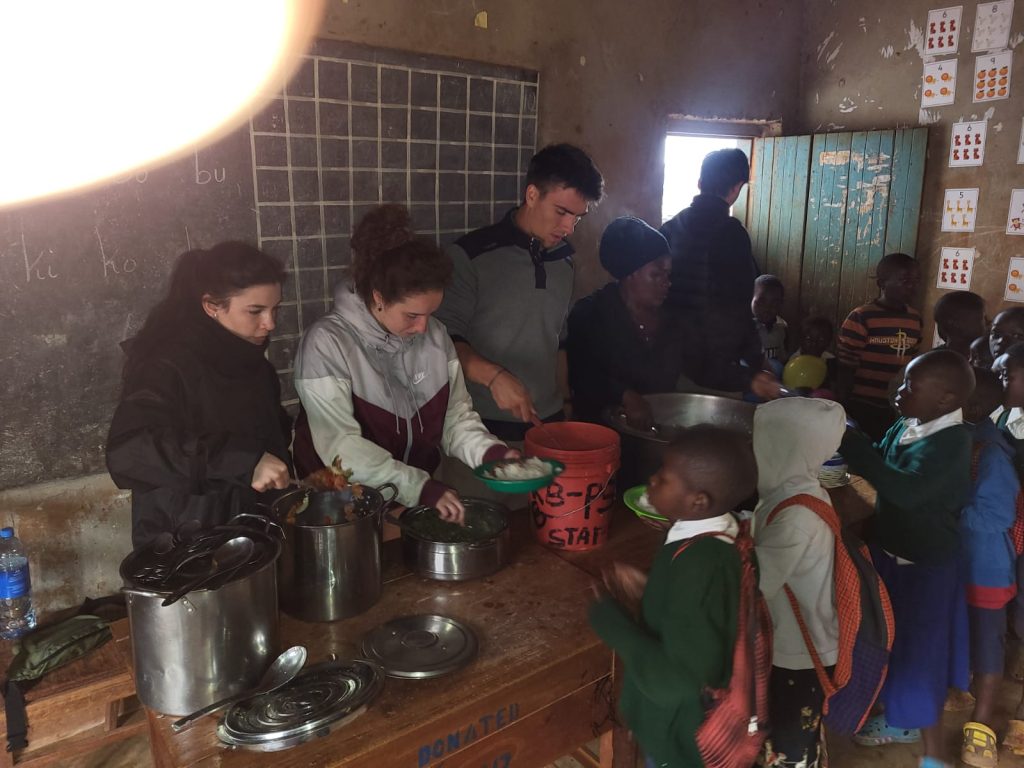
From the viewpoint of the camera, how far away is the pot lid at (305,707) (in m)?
1.36

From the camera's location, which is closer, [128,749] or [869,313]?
[128,749]

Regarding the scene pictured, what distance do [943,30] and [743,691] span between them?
16.0 feet

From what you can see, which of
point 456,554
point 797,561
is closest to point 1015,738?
point 797,561

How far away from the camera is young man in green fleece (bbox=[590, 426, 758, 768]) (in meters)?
1.48

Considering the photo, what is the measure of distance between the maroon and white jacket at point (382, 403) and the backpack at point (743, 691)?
81 centimetres

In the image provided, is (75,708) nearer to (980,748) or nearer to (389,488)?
(389,488)

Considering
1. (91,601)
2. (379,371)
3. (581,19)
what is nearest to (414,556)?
(379,371)

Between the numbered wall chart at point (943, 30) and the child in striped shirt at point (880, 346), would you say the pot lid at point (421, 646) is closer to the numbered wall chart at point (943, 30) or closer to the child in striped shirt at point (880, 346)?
the child in striped shirt at point (880, 346)

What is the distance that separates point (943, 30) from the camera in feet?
15.7

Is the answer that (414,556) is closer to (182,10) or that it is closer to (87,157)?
(87,157)

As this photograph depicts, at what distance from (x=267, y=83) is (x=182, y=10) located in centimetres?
40

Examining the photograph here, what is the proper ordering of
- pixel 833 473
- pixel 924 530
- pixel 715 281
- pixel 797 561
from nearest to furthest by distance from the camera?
pixel 797 561 < pixel 924 530 < pixel 833 473 < pixel 715 281

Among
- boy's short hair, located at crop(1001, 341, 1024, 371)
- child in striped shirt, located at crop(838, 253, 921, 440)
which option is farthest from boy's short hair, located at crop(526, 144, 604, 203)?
child in striped shirt, located at crop(838, 253, 921, 440)

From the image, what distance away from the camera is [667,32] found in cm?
463
